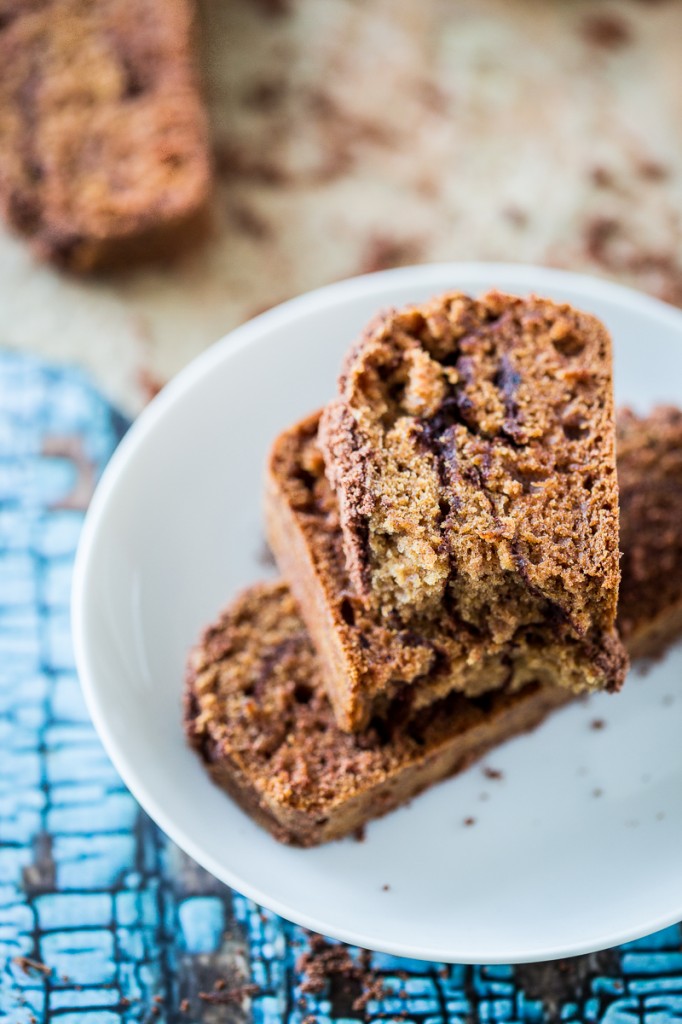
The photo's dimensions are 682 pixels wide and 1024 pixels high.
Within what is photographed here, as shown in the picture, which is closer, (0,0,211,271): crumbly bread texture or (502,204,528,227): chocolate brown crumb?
(0,0,211,271): crumbly bread texture

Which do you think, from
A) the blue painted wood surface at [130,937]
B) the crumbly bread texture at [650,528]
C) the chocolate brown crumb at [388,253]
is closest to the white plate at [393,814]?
the crumbly bread texture at [650,528]

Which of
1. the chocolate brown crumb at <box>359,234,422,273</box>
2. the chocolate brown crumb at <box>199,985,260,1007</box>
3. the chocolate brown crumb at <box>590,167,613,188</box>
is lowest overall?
the chocolate brown crumb at <box>199,985,260,1007</box>

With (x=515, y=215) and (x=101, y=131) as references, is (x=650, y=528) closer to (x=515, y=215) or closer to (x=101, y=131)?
(x=515, y=215)

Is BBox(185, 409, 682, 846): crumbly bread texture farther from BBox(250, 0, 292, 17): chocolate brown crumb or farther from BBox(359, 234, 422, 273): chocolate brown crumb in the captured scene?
BBox(250, 0, 292, 17): chocolate brown crumb

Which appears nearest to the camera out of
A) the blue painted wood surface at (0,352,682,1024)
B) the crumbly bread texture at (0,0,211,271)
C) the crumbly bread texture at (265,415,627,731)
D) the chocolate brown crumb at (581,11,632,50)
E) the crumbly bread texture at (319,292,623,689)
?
the crumbly bread texture at (319,292,623,689)

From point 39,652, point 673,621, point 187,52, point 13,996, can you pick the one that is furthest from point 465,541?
point 187,52

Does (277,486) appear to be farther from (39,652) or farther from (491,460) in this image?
(39,652)

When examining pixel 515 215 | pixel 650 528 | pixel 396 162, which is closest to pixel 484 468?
pixel 650 528

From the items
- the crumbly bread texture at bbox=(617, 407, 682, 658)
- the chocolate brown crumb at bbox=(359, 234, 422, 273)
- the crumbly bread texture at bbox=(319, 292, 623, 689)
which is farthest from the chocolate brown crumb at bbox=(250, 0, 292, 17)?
the crumbly bread texture at bbox=(617, 407, 682, 658)
